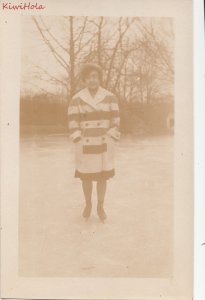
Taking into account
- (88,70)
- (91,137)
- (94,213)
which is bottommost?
(94,213)

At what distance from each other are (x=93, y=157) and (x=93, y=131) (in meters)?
0.04

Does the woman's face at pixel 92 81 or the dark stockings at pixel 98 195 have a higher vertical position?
the woman's face at pixel 92 81

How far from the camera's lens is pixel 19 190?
0.63 metres

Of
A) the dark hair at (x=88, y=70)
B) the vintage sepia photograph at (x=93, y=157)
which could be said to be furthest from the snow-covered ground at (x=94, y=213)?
the dark hair at (x=88, y=70)

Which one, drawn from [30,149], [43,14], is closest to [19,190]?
[30,149]

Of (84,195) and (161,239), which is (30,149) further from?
(161,239)

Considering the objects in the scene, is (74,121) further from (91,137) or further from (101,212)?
(101,212)

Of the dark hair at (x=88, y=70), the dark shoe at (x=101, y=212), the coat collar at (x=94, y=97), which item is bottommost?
the dark shoe at (x=101, y=212)

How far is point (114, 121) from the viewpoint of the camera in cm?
63

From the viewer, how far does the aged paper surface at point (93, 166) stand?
625 mm

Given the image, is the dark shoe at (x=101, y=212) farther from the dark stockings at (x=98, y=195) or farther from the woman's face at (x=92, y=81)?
the woman's face at (x=92, y=81)

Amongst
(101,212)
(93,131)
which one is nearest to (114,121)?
(93,131)

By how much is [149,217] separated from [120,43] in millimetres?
284

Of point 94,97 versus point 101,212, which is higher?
point 94,97
